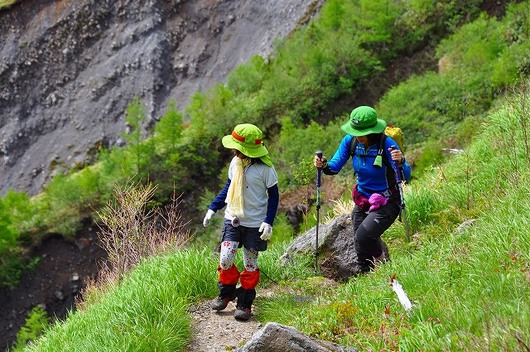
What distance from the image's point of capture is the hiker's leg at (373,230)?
18.2ft

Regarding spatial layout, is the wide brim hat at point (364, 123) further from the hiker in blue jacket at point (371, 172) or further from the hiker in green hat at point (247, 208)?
the hiker in green hat at point (247, 208)

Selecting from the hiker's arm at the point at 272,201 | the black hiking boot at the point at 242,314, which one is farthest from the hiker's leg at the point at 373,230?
the black hiking boot at the point at 242,314

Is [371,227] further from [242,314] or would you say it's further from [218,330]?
[218,330]

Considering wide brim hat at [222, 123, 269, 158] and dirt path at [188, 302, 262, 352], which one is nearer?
dirt path at [188, 302, 262, 352]

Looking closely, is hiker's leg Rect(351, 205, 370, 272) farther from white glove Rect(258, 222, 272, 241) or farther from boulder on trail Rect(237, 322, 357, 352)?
boulder on trail Rect(237, 322, 357, 352)

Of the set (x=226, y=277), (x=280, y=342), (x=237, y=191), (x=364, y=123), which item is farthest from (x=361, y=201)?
(x=280, y=342)

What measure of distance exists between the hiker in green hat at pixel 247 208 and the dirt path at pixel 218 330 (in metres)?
0.10

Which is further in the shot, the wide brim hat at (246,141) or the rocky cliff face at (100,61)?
Result: the rocky cliff face at (100,61)

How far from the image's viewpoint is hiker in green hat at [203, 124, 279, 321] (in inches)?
214

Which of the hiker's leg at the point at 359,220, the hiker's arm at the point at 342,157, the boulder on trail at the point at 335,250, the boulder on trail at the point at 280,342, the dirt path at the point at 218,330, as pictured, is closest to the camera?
the boulder on trail at the point at 280,342

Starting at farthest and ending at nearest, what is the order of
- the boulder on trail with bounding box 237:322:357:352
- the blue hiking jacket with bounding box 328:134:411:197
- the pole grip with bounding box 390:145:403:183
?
the blue hiking jacket with bounding box 328:134:411:197
the pole grip with bounding box 390:145:403:183
the boulder on trail with bounding box 237:322:357:352

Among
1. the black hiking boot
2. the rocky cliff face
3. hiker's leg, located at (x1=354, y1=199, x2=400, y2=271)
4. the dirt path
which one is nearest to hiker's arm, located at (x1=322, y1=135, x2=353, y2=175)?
hiker's leg, located at (x1=354, y1=199, x2=400, y2=271)

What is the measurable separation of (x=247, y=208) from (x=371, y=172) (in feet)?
4.46

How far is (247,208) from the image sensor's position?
552cm
